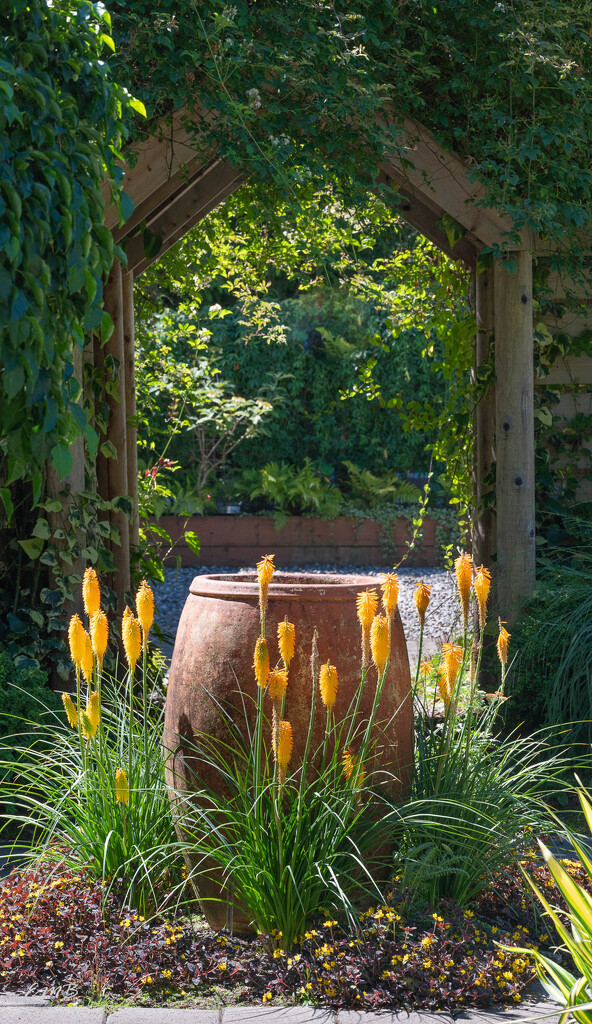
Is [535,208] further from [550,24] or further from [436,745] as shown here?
[436,745]

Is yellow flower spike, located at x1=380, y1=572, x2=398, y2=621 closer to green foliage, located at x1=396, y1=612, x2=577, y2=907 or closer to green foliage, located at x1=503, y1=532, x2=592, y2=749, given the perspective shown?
green foliage, located at x1=396, y1=612, x2=577, y2=907

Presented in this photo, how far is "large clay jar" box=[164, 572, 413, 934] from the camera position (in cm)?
248

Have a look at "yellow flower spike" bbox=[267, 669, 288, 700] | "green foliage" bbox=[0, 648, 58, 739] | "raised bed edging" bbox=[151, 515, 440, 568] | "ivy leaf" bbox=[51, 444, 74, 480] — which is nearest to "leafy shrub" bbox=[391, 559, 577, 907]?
"yellow flower spike" bbox=[267, 669, 288, 700]

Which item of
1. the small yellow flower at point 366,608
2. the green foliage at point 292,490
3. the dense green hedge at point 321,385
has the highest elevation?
the dense green hedge at point 321,385

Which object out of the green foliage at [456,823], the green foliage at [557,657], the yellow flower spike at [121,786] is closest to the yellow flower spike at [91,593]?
the yellow flower spike at [121,786]

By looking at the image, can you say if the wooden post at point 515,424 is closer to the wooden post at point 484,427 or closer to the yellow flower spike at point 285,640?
the wooden post at point 484,427

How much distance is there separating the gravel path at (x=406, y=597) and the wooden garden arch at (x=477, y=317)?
1.87m

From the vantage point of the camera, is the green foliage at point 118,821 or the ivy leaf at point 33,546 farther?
the ivy leaf at point 33,546

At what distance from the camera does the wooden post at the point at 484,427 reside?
15.9ft

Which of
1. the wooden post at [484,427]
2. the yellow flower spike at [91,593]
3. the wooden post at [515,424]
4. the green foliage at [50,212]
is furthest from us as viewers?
the wooden post at [484,427]

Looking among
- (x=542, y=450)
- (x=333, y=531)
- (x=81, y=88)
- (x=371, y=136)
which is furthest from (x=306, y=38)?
(x=333, y=531)

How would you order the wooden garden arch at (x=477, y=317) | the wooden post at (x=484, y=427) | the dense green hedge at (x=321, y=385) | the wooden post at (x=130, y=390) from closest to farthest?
the wooden garden arch at (x=477, y=317) < the wooden post at (x=484, y=427) < the wooden post at (x=130, y=390) < the dense green hedge at (x=321, y=385)

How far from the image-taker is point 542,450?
4.84 m

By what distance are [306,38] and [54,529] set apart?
2295 millimetres
